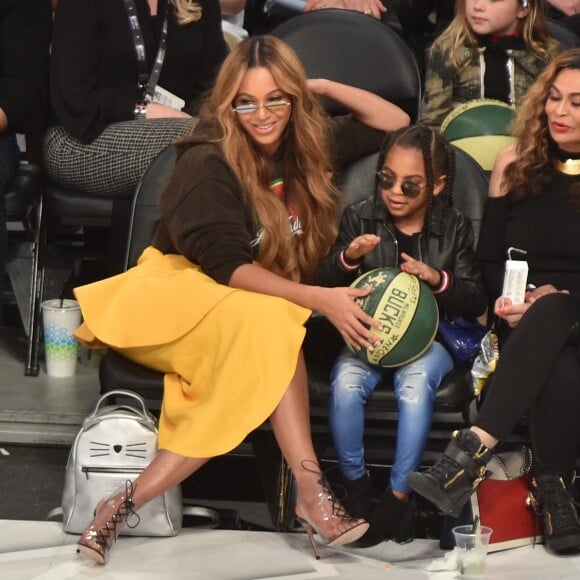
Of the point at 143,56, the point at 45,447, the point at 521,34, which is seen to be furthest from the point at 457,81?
the point at 45,447

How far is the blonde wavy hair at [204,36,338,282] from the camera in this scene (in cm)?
422

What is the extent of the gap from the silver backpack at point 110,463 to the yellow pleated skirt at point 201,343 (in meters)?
0.08

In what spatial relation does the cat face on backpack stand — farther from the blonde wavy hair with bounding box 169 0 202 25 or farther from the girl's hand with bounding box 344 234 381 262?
the blonde wavy hair with bounding box 169 0 202 25

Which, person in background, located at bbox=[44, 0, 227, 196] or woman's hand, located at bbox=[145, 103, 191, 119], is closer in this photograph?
person in background, located at bbox=[44, 0, 227, 196]

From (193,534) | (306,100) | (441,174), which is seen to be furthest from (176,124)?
(193,534)

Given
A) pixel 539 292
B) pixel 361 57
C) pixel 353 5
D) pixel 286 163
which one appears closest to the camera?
pixel 539 292

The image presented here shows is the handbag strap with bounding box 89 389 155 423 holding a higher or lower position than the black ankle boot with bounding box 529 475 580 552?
higher

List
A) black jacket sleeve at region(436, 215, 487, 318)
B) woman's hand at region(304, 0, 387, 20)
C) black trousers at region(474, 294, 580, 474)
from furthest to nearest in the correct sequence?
woman's hand at region(304, 0, 387, 20)
black jacket sleeve at region(436, 215, 487, 318)
black trousers at region(474, 294, 580, 474)

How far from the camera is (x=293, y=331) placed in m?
3.93

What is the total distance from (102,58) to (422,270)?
1629 millimetres

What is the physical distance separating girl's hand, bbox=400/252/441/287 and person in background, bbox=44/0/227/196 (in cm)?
118

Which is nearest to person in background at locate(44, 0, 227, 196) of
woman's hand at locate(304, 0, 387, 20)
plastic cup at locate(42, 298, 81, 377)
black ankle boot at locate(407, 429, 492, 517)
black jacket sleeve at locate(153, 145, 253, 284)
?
plastic cup at locate(42, 298, 81, 377)

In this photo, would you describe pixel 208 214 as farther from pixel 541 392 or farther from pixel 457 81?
pixel 457 81

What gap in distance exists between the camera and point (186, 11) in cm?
523
